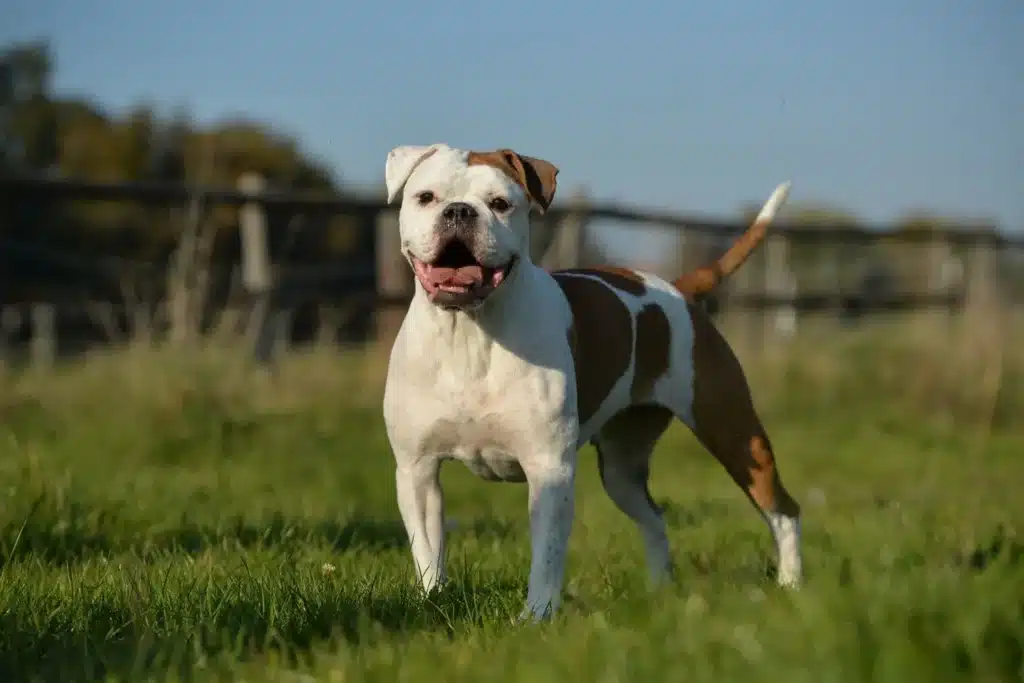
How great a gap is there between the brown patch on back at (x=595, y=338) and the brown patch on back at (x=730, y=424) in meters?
0.43

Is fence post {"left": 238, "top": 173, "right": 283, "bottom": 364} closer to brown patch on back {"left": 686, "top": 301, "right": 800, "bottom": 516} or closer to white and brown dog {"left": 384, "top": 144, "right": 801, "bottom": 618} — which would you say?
brown patch on back {"left": 686, "top": 301, "right": 800, "bottom": 516}

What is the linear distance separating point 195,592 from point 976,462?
285 inches

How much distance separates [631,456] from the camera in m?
5.53

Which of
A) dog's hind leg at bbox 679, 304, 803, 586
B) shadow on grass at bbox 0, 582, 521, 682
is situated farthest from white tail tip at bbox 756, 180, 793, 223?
shadow on grass at bbox 0, 582, 521, 682

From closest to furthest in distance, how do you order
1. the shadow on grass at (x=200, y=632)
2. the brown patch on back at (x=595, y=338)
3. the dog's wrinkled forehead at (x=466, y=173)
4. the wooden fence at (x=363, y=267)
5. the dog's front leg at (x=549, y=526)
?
the shadow on grass at (x=200, y=632) < the dog's front leg at (x=549, y=526) < the dog's wrinkled forehead at (x=466, y=173) < the brown patch on back at (x=595, y=338) < the wooden fence at (x=363, y=267)

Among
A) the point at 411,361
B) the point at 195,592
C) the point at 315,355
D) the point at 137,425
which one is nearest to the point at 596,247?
the point at 315,355

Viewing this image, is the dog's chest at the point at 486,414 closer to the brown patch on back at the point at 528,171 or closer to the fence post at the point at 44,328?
the brown patch on back at the point at 528,171

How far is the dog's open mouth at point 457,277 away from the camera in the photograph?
4094mm

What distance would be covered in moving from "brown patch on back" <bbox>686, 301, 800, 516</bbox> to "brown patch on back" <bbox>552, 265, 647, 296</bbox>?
0.26 metres

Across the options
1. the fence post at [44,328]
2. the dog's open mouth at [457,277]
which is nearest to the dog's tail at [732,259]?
the dog's open mouth at [457,277]

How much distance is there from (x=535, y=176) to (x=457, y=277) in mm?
561

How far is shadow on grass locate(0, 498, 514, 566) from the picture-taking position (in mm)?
4648

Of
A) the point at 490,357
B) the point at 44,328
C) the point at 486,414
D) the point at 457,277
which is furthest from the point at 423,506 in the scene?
the point at 44,328

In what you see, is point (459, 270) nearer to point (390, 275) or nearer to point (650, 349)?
point (650, 349)
